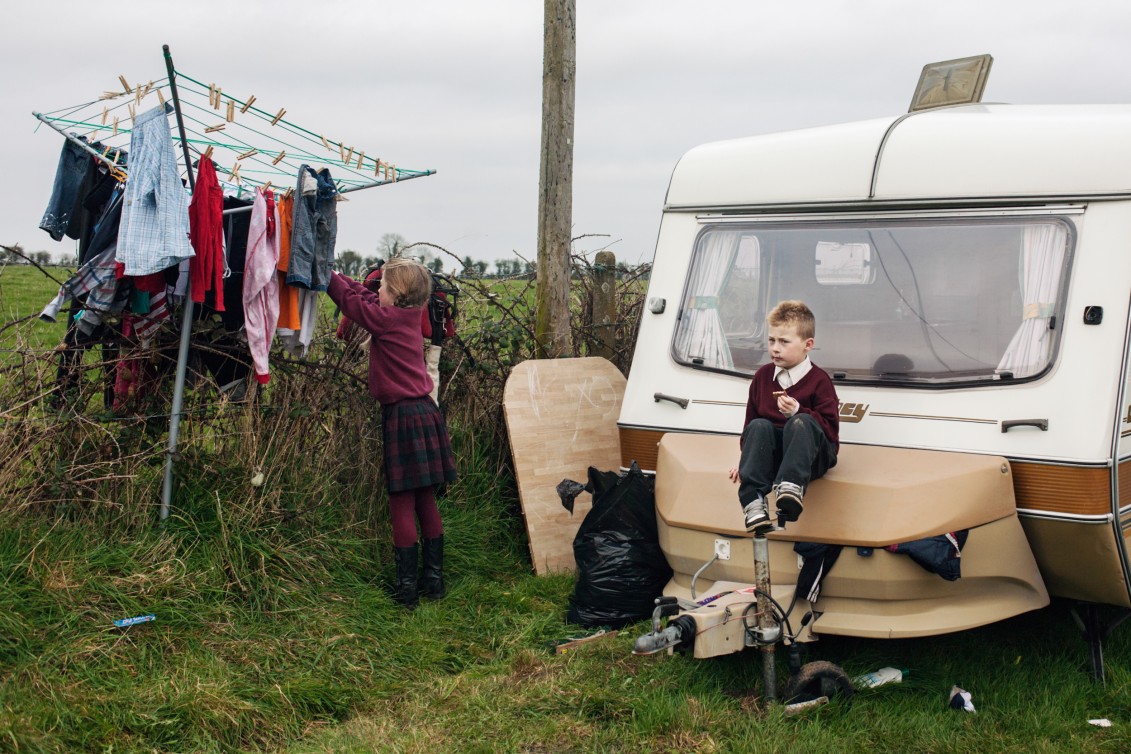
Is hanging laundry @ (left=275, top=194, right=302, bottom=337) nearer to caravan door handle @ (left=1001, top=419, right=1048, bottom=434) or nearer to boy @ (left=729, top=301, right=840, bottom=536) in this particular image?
boy @ (left=729, top=301, right=840, bottom=536)

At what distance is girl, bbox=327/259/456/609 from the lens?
5762mm

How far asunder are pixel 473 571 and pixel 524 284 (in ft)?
8.49

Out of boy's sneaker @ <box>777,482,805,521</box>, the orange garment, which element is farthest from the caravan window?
the orange garment

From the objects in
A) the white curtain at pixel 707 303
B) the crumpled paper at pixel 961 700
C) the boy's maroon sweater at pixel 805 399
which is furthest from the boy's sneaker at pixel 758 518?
the white curtain at pixel 707 303

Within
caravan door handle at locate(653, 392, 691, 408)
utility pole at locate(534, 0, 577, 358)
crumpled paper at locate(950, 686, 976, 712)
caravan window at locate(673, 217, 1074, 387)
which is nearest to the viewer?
crumpled paper at locate(950, 686, 976, 712)

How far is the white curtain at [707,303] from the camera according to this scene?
5648 millimetres

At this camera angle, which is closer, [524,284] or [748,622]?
[748,622]

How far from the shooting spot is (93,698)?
418 centimetres

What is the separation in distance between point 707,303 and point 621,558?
4.56ft

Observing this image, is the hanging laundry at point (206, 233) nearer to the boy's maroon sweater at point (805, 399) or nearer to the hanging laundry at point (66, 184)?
the hanging laundry at point (66, 184)

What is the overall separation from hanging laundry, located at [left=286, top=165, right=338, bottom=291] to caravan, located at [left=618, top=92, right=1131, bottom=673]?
1.77m

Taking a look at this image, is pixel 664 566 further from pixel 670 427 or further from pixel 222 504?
pixel 222 504

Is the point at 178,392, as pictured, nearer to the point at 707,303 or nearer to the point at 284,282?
the point at 284,282

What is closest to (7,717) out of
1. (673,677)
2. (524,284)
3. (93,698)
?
(93,698)
